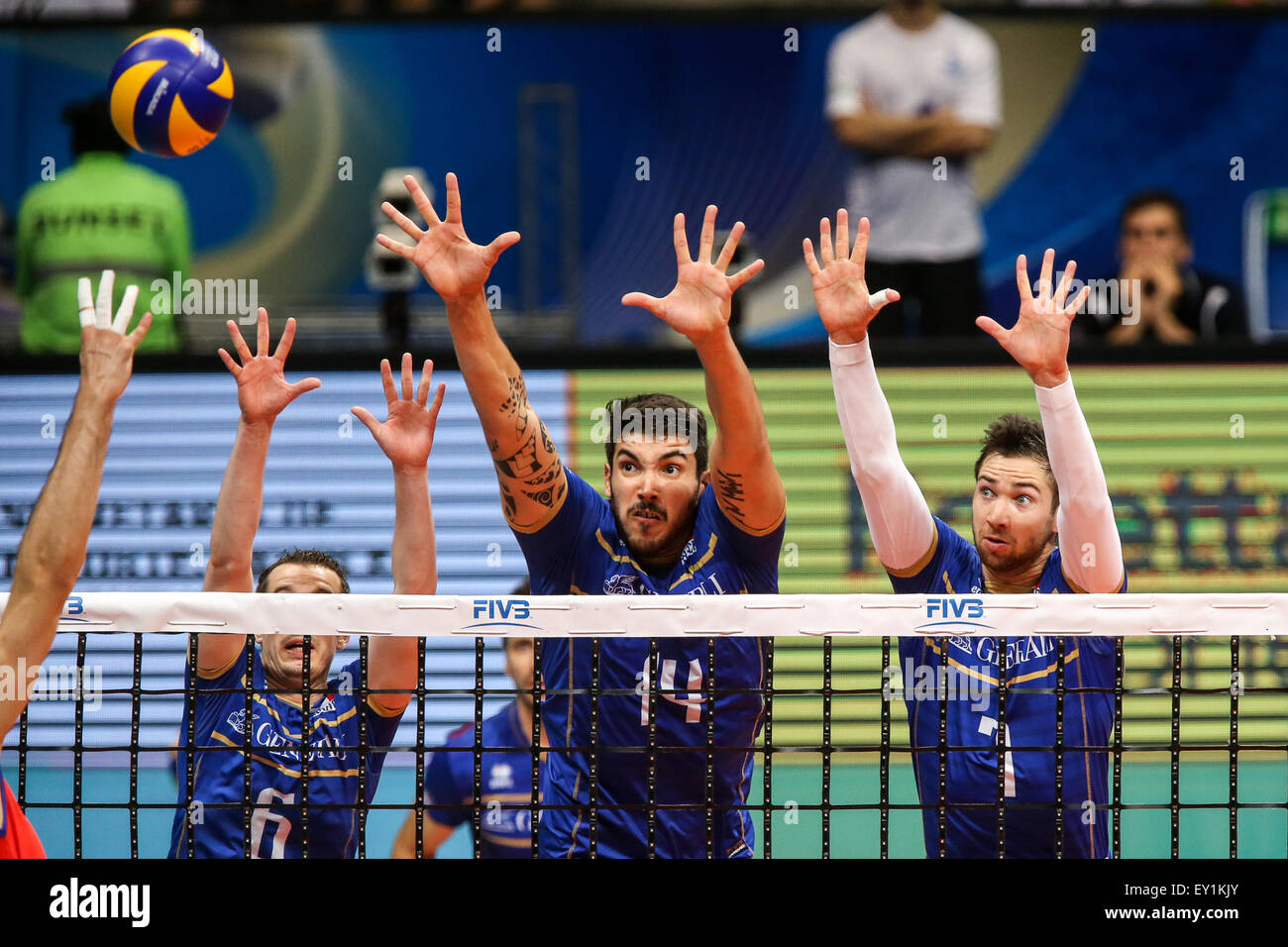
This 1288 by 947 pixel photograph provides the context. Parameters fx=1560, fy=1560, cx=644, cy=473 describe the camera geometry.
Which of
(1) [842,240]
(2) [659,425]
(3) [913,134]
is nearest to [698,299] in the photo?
(2) [659,425]

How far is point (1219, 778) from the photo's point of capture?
31.9ft

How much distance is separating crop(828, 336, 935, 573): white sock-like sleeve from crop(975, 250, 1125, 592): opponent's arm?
385mm

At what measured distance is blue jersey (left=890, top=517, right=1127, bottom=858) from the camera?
4426mm

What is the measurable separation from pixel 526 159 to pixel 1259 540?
18.7 feet

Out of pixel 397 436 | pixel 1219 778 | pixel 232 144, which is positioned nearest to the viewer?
pixel 397 436

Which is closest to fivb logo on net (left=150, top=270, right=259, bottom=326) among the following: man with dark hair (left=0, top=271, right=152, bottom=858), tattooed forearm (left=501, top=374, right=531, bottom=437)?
tattooed forearm (left=501, top=374, right=531, bottom=437)

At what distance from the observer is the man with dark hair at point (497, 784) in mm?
6578

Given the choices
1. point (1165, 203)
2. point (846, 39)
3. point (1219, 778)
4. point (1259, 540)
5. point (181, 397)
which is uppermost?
point (846, 39)

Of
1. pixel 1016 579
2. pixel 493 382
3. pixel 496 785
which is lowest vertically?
pixel 496 785

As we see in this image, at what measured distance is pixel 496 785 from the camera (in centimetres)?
730

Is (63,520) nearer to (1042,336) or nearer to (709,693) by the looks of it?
(709,693)

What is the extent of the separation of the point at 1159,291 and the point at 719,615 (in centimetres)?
736
